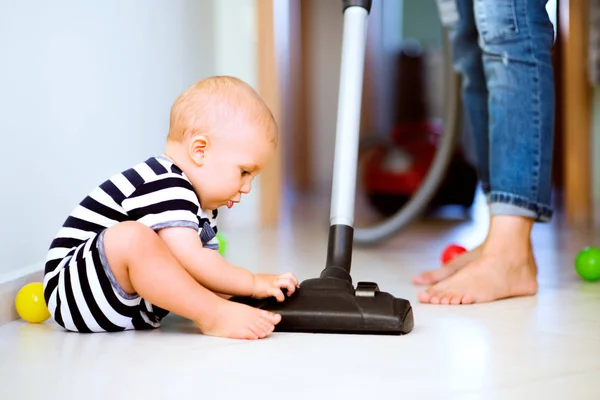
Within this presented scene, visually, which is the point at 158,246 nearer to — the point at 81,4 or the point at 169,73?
the point at 81,4

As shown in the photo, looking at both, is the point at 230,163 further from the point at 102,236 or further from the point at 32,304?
the point at 32,304

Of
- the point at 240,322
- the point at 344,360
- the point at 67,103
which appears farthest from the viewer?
the point at 67,103

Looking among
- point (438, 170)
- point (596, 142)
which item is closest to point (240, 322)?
point (438, 170)

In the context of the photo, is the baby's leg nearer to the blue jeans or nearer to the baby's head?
the baby's head

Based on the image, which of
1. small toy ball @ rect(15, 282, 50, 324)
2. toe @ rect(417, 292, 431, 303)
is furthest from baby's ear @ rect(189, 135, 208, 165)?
toe @ rect(417, 292, 431, 303)

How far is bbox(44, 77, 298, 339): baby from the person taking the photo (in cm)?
102

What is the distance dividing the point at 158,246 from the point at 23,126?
0.45 meters

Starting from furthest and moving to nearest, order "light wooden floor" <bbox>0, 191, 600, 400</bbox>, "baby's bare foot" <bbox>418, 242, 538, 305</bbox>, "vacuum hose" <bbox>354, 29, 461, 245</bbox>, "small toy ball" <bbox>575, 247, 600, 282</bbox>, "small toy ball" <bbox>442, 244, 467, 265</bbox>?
"vacuum hose" <bbox>354, 29, 461, 245</bbox>, "small toy ball" <bbox>442, 244, 467, 265</bbox>, "small toy ball" <bbox>575, 247, 600, 282</bbox>, "baby's bare foot" <bbox>418, 242, 538, 305</bbox>, "light wooden floor" <bbox>0, 191, 600, 400</bbox>

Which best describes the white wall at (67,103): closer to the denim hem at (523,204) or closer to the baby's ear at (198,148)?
the baby's ear at (198,148)

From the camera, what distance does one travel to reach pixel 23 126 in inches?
51.7

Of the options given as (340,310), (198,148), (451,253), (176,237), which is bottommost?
(451,253)

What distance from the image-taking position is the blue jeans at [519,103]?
4.35ft

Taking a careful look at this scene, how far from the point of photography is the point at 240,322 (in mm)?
1041

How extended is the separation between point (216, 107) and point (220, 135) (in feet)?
0.12
